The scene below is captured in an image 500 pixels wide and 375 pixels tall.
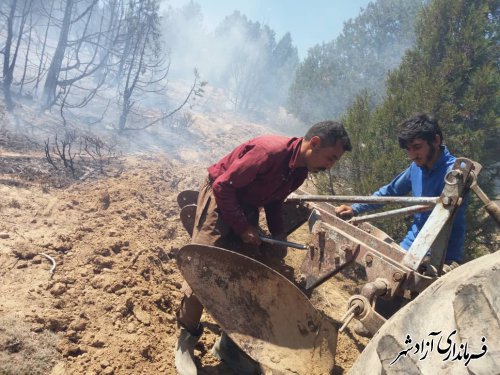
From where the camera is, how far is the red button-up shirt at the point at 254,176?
2309 mm

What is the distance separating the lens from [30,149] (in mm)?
8289

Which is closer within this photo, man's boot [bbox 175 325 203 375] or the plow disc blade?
the plow disc blade

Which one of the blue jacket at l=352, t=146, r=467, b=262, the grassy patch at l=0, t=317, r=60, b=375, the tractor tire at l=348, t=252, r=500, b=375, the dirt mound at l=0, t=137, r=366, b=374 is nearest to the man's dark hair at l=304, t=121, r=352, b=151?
the blue jacket at l=352, t=146, r=467, b=262

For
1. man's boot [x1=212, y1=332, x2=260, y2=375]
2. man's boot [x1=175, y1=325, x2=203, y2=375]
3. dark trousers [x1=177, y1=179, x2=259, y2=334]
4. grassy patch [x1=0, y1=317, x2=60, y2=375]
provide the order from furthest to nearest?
man's boot [x1=212, y1=332, x2=260, y2=375], dark trousers [x1=177, y1=179, x2=259, y2=334], man's boot [x1=175, y1=325, x2=203, y2=375], grassy patch [x1=0, y1=317, x2=60, y2=375]

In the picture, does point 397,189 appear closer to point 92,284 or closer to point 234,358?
point 234,358

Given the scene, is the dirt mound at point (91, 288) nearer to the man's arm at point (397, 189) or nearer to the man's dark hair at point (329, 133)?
the man's arm at point (397, 189)

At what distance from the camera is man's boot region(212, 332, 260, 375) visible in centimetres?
255

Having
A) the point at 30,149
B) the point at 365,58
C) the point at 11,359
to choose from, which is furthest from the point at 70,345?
the point at 365,58

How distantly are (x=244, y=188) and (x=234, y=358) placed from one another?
1234 mm

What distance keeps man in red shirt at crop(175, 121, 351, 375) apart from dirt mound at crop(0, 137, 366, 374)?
0.21 meters

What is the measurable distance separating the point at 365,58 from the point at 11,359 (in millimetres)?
31107

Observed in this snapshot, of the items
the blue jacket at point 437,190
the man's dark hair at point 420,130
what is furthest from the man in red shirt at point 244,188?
the blue jacket at point 437,190

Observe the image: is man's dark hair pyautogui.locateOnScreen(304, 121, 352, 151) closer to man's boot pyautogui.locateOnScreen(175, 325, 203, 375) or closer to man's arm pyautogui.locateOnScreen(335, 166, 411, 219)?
man's arm pyautogui.locateOnScreen(335, 166, 411, 219)

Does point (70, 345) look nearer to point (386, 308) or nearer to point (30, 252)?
point (30, 252)
